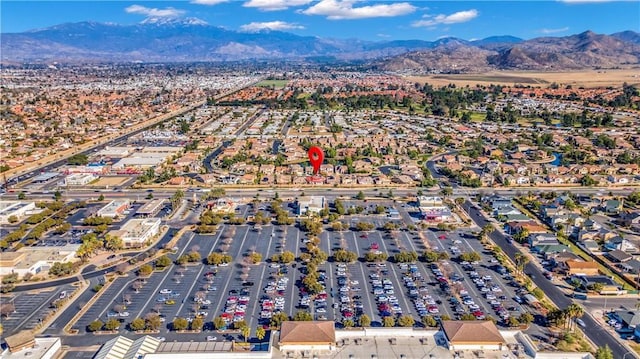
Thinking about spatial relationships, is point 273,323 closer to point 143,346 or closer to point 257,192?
point 143,346

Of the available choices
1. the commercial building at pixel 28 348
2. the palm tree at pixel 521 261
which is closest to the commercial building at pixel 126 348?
the commercial building at pixel 28 348

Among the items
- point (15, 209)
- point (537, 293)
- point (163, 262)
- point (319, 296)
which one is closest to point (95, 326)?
point (163, 262)

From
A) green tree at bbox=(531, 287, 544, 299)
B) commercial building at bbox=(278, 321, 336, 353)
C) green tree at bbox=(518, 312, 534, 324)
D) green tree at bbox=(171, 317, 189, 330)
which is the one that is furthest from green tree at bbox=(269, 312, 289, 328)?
green tree at bbox=(531, 287, 544, 299)

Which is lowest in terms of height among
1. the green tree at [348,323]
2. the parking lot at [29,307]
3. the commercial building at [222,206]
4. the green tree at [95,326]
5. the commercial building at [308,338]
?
the parking lot at [29,307]

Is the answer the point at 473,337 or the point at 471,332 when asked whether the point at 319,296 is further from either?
the point at 473,337

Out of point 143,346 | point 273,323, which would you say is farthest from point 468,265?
point 143,346

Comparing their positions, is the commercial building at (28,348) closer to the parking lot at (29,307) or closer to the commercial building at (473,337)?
the parking lot at (29,307)
